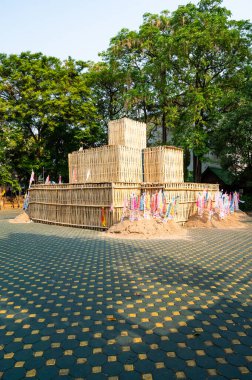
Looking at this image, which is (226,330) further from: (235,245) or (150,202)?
(150,202)

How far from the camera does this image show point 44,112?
27.8 m

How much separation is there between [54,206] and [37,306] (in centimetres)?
1242

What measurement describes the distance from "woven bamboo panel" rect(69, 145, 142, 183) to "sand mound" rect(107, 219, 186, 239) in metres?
3.25

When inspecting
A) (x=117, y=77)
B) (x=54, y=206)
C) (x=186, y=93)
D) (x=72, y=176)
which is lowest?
(x=54, y=206)

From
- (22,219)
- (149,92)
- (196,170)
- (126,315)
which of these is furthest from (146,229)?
(149,92)

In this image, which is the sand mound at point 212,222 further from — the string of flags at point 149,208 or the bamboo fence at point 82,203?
the bamboo fence at point 82,203

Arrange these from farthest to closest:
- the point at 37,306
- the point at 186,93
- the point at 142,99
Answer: the point at 142,99, the point at 186,93, the point at 37,306

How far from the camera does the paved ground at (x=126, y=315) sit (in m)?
3.20

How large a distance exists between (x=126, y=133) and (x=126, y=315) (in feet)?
41.4

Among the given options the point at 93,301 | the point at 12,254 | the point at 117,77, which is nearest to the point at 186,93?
the point at 117,77

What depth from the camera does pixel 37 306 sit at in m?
4.90

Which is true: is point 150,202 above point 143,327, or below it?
above

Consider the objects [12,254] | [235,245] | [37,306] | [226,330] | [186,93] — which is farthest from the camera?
[186,93]

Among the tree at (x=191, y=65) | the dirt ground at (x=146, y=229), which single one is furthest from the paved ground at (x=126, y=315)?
the tree at (x=191, y=65)
